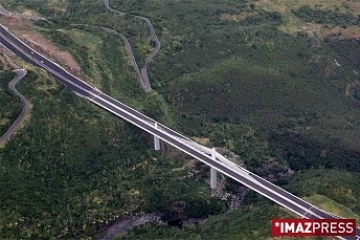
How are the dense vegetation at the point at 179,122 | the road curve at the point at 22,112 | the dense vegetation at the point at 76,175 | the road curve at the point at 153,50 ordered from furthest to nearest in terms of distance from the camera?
the road curve at the point at 153,50 < the road curve at the point at 22,112 < the dense vegetation at the point at 179,122 < the dense vegetation at the point at 76,175

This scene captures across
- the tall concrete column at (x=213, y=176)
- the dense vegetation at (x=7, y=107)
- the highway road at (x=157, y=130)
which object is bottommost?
the tall concrete column at (x=213, y=176)

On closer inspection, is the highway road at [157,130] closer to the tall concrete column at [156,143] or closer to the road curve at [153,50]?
the tall concrete column at [156,143]

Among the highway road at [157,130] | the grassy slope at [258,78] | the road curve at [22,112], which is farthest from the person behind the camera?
the grassy slope at [258,78]

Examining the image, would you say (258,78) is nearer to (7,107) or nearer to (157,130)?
(157,130)

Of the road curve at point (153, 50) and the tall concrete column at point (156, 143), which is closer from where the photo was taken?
the tall concrete column at point (156, 143)

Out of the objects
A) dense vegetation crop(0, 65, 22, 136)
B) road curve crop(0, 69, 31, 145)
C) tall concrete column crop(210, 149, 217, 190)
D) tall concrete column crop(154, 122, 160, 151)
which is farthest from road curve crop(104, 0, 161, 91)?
dense vegetation crop(0, 65, 22, 136)

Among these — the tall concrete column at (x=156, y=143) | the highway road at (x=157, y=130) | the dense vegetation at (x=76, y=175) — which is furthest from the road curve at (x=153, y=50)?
the dense vegetation at (x=76, y=175)
